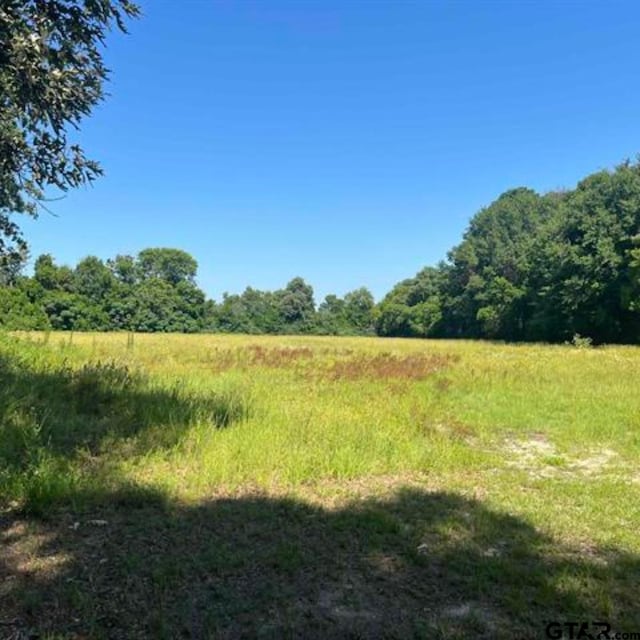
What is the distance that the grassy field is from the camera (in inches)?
140

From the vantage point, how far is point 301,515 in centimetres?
538

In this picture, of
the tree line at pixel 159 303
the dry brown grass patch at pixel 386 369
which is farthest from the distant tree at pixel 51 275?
the dry brown grass patch at pixel 386 369

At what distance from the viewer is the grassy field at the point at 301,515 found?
3568mm

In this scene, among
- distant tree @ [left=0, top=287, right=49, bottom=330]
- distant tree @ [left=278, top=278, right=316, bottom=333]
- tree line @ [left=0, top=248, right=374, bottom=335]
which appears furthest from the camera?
distant tree @ [left=278, top=278, right=316, bottom=333]

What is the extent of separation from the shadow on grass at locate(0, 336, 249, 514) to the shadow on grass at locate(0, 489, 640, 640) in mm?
545

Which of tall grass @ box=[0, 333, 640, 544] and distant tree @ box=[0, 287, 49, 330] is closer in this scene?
tall grass @ box=[0, 333, 640, 544]

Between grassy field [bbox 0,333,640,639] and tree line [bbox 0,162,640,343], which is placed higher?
tree line [bbox 0,162,640,343]

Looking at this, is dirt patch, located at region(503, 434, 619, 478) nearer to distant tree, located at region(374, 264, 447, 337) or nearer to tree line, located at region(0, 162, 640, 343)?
tree line, located at region(0, 162, 640, 343)

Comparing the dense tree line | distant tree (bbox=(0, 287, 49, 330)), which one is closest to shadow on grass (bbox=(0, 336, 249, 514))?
the dense tree line

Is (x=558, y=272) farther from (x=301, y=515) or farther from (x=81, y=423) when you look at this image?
(x=301, y=515)

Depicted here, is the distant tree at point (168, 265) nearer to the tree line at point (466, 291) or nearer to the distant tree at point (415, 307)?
the tree line at point (466, 291)

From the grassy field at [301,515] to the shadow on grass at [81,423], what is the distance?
35mm

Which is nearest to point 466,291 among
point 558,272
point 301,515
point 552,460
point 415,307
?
point 415,307

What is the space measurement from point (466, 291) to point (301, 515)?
74.2 m
